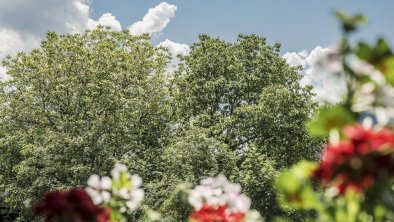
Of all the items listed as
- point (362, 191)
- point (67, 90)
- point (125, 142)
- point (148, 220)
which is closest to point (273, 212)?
point (125, 142)

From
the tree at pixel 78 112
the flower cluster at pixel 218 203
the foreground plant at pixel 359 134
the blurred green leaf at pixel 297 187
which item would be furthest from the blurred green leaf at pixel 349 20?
the tree at pixel 78 112

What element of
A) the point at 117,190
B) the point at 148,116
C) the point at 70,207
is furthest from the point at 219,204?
the point at 148,116

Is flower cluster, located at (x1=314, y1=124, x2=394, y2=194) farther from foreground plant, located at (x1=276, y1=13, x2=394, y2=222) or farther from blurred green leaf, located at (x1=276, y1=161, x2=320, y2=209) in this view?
blurred green leaf, located at (x1=276, y1=161, x2=320, y2=209)

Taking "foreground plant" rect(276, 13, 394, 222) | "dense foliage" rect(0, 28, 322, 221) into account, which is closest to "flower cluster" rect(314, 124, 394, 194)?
"foreground plant" rect(276, 13, 394, 222)

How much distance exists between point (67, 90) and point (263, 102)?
34.2ft

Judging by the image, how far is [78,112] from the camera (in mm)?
30109

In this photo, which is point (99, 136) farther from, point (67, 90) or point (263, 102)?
point (263, 102)

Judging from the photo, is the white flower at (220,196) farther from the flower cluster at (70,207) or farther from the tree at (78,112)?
the tree at (78,112)

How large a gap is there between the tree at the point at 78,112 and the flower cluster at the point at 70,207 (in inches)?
922

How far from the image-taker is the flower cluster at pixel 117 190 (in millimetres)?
2939

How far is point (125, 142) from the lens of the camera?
91.9ft

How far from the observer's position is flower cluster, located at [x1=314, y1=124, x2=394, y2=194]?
1.90 m

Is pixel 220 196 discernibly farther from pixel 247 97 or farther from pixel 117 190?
pixel 247 97

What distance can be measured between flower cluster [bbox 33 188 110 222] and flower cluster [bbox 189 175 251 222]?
88cm
